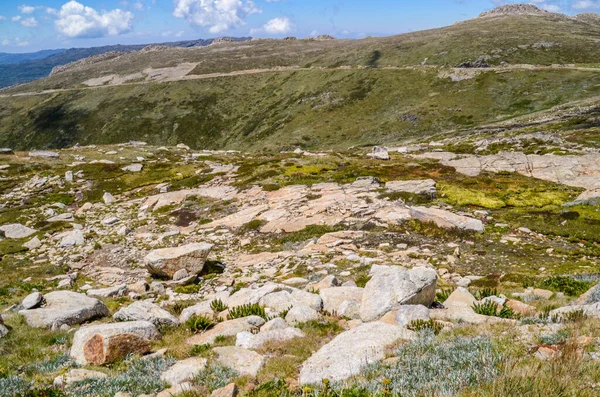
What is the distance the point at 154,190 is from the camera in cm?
4500

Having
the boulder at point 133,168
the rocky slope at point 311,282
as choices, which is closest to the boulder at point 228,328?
the rocky slope at point 311,282

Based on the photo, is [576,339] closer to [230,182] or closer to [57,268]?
[57,268]

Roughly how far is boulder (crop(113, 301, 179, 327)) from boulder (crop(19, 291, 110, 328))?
198cm

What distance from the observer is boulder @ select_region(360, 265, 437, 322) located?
1262 cm

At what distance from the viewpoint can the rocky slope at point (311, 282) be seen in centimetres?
831

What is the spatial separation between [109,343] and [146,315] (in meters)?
2.83

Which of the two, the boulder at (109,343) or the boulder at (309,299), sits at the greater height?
the boulder at (109,343)

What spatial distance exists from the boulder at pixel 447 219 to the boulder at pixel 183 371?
18.8 meters

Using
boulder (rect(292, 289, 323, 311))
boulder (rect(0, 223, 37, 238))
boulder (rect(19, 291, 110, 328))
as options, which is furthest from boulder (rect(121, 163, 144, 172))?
boulder (rect(292, 289, 323, 311))

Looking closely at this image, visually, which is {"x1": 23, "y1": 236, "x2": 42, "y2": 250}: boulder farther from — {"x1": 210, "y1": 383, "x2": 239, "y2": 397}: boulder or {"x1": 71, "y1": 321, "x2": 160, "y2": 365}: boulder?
{"x1": 210, "y1": 383, "x2": 239, "y2": 397}: boulder

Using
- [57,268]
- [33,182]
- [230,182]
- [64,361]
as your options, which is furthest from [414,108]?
[64,361]

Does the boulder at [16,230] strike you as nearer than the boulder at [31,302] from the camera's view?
No

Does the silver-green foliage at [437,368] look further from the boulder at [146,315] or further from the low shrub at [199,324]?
the boulder at [146,315]

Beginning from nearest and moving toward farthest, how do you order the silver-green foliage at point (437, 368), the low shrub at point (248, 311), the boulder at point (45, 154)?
1. the silver-green foliage at point (437, 368)
2. the low shrub at point (248, 311)
3. the boulder at point (45, 154)
